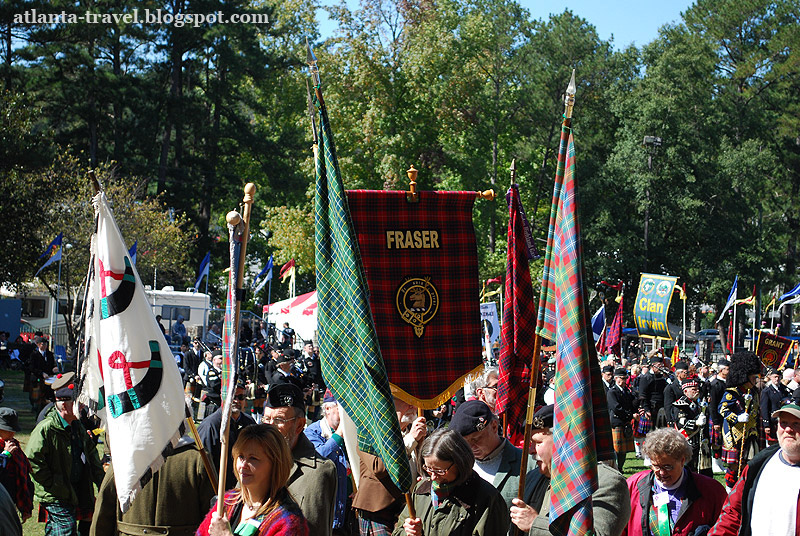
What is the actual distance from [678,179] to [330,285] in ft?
151

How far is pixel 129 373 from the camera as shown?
18.3 feet

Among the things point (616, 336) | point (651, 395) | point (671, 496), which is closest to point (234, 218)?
point (671, 496)

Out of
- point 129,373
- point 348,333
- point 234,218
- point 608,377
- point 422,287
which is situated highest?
point 234,218

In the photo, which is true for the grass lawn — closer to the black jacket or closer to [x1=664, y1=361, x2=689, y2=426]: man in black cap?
the black jacket

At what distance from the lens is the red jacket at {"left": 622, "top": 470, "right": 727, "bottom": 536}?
5590 mm

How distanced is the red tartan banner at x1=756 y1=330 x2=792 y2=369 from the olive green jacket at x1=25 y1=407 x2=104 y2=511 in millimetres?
14040

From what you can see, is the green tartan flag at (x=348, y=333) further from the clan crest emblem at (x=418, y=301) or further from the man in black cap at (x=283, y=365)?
the man in black cap at (x=283, y=365)

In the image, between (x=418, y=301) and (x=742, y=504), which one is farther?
(x=418, y=301)

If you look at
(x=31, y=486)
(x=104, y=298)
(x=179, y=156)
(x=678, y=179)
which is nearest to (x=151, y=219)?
(x=179, y=156)

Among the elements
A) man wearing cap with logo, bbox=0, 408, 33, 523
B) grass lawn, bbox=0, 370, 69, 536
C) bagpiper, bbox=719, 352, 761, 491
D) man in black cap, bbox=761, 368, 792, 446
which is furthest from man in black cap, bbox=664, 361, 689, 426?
man wearing cap with logo, bbox=0, 408, 33, 523

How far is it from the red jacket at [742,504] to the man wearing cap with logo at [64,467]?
528cm

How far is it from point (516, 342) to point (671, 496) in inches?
60.1

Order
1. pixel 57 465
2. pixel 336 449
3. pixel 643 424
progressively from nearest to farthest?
pixel 336 449 → pixel 57 465 → pixel 643 424

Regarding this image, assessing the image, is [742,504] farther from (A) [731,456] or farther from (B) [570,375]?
(A) [731,456]
